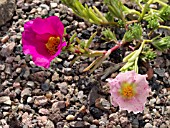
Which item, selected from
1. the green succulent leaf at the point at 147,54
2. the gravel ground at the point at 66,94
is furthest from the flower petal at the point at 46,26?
the green succulent leaf at the point at 147,54

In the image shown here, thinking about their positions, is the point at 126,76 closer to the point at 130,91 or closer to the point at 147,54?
the point at 130,91

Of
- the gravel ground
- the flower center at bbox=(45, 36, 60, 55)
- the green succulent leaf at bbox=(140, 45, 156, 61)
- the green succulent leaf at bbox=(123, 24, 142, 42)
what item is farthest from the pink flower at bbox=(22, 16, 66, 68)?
the green succulent leaf at bbox=(140, 45, 156, 61)

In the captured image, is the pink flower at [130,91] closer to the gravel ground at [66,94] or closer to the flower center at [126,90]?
the flower center at [126,90]

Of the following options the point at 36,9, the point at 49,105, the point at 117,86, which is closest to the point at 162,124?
the point at 117,86

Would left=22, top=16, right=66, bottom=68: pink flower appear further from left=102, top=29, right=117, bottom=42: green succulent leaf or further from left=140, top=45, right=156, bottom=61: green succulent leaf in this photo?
left=140, top=45, right=156, bottom=61: green succulent leaf

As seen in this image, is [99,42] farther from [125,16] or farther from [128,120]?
[128,120]

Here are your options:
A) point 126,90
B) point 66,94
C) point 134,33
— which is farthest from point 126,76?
point 66,94

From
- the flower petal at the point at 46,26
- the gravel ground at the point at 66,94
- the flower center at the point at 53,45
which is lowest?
the gravel ground at the point at 66,94
